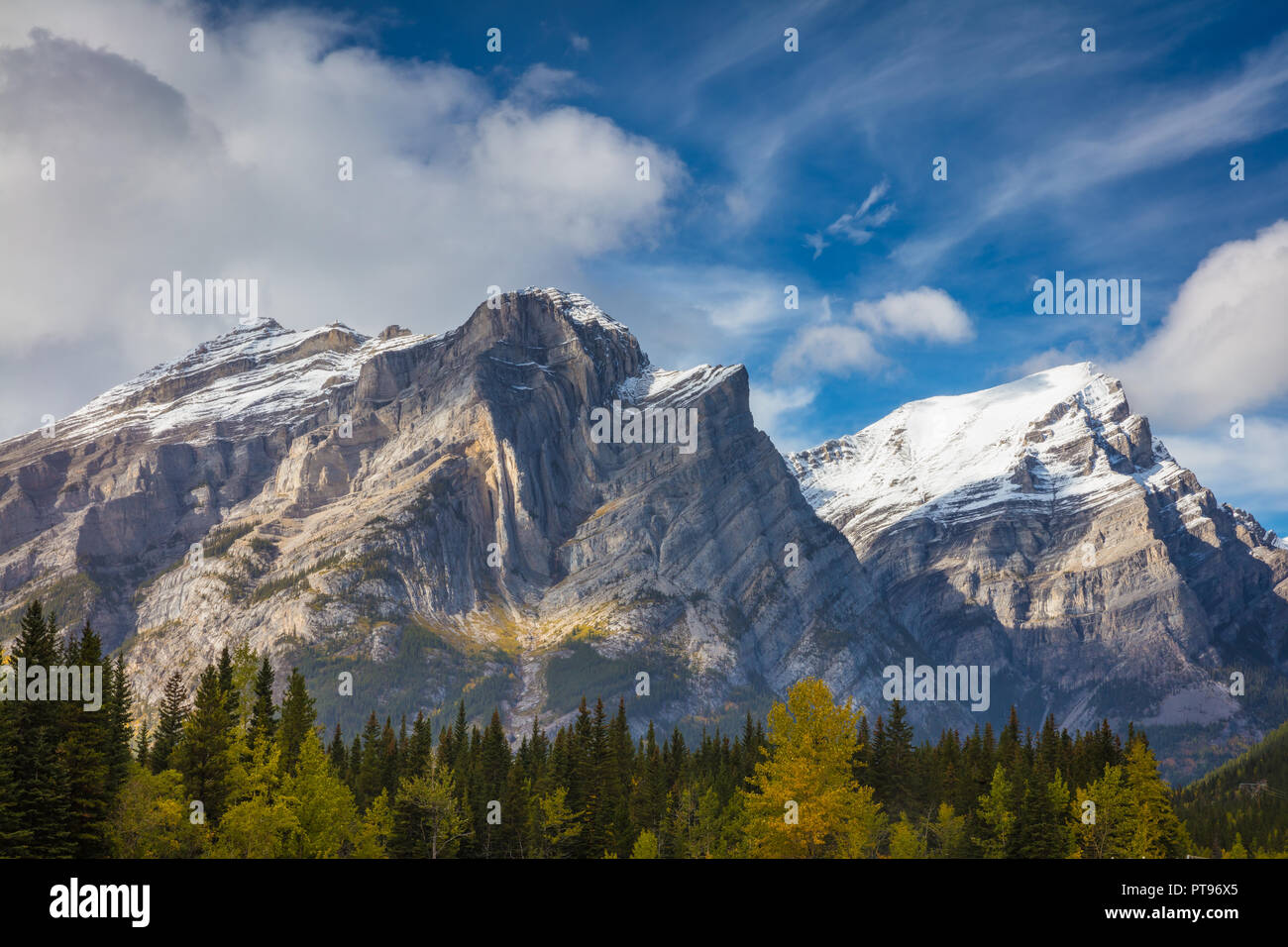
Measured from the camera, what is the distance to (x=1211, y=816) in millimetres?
175500

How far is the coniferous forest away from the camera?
183ft

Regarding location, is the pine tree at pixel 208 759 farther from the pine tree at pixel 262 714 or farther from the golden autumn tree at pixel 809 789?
the golden autumn tree at pixel 809 789

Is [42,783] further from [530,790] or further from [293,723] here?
[530,790]

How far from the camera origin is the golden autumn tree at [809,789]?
169 ft

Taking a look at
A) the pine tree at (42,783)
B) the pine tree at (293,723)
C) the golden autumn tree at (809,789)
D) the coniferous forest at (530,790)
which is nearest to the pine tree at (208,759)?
the coniferous forest at (530,790)

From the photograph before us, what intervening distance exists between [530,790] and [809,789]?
69.1 meters

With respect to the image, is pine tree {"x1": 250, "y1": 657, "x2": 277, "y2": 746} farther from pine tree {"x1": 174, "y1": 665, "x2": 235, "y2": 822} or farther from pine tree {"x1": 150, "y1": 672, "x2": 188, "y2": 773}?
pine tree {"x1": 150, "y1": 672, "x2": 188, "y2": 773}

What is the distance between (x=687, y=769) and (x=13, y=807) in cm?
8642

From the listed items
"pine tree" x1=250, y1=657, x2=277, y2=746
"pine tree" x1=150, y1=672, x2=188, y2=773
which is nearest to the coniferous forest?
"pine tree" x1=250, y1=657, x2=277, y2=746

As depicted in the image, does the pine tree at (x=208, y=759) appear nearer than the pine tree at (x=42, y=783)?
No

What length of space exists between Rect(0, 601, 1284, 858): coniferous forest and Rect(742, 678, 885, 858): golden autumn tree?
112 mm

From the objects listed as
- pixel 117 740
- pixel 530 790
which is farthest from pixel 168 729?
pixel 530 790

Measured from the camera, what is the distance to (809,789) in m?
52.0

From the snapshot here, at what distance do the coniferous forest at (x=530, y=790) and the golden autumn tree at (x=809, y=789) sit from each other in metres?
0.11
